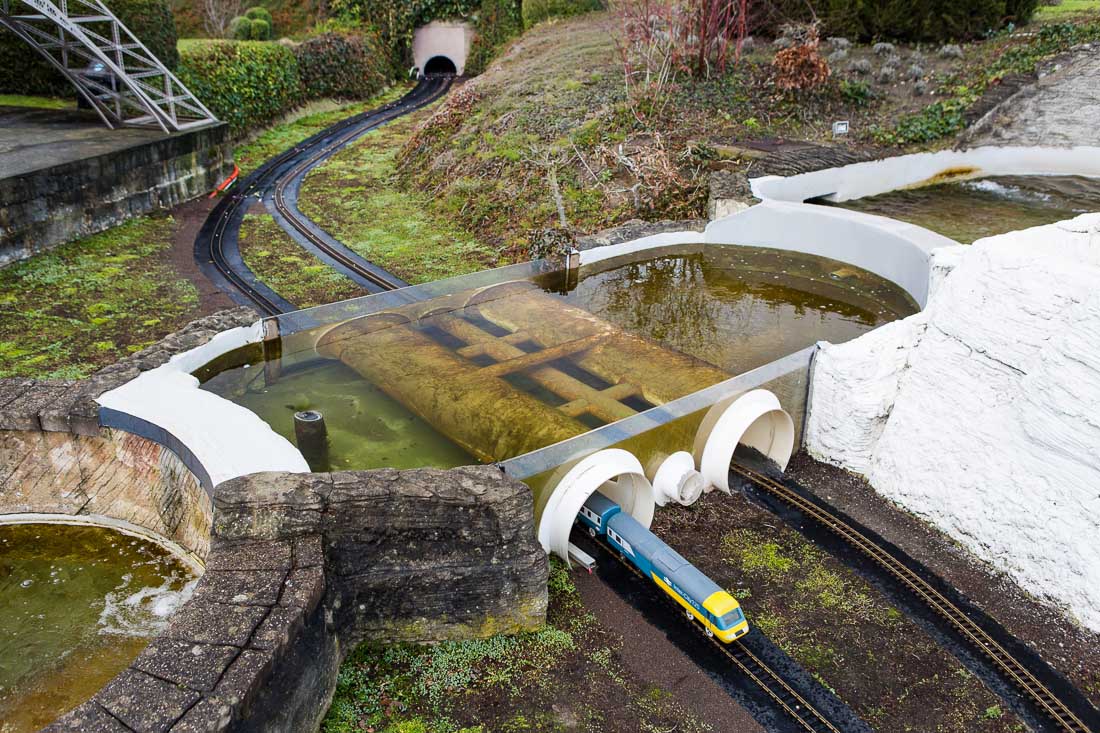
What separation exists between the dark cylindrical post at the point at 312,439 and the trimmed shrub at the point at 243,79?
18.8 meters

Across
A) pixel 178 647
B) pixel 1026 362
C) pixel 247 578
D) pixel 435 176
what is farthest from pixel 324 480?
pixel 435 176

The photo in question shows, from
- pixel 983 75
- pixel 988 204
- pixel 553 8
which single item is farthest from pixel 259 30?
pixel 988 204

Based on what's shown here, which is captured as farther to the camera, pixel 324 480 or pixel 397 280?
pixel 397 280

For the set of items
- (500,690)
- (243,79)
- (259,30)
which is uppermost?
(259,30)

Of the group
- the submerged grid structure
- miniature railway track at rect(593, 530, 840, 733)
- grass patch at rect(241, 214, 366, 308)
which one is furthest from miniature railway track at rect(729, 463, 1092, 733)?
the submerged grid structure

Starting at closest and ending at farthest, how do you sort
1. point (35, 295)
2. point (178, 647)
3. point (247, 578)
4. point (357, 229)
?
point (178, 647)
point (247, 578)
point (35, 295)
point (357, 229)

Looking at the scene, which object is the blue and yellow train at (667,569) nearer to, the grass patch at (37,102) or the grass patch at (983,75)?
the grass patch at (983,75)

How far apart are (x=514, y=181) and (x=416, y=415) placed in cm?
1252

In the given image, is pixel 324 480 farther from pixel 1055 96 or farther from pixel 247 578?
pixel 1055 96

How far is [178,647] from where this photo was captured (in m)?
6.57

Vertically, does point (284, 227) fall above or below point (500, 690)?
above

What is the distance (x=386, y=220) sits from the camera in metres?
21.5

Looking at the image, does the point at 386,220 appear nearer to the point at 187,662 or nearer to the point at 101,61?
the point at 101,61

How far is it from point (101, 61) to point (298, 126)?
1073 centimetres
